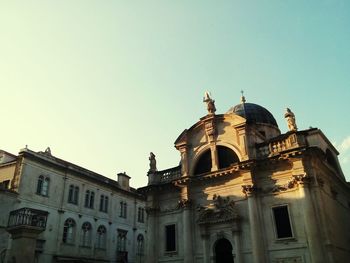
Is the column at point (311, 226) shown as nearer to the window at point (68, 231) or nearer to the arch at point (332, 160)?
the arch at point (332, 160)

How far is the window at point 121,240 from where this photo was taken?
1589 inches

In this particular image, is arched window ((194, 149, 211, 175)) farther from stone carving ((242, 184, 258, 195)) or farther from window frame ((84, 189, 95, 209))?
window frame ((84, 189, 95, 209))

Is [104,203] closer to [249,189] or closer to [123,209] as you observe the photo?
[123,209]

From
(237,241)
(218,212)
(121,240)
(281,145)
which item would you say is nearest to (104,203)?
(121,240)

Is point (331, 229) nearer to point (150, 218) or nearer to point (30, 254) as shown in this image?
point (150, 218)

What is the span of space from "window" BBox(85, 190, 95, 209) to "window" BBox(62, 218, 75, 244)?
2.97m

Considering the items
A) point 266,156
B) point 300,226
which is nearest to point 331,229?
point 300,226

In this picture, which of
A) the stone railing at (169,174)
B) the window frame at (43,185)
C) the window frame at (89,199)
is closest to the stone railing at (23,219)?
the stone railing at (169,174)

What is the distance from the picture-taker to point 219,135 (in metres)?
26.8

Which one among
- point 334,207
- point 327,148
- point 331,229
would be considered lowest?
point 331,229

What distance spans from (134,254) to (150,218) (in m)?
16.8

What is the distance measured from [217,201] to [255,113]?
37.2ft

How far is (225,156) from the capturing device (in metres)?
26.2

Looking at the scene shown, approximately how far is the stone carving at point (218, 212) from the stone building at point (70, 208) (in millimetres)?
13273
